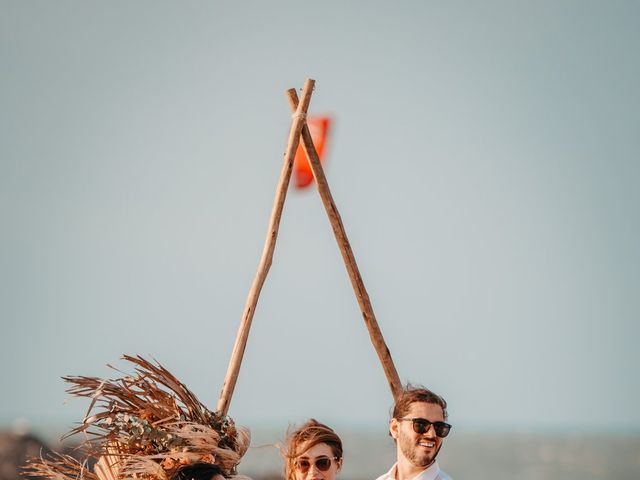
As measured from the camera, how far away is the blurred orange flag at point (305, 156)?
7.66 metres

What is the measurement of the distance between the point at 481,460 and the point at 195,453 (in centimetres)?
6099

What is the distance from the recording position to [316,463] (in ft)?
19.7

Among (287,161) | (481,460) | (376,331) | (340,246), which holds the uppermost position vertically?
(481,460)

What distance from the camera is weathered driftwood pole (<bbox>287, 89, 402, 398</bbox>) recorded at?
7320mm

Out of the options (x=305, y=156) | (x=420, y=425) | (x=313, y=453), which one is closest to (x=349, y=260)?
(x=305, y=156)

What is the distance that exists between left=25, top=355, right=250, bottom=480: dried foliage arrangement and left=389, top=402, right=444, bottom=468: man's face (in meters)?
0.88

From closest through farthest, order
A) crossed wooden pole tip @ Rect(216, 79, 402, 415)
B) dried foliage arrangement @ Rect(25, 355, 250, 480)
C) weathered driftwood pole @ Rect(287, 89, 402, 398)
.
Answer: dried foliage arrangement @ Rect(25, 355, 250, 480) → crossed wooden pole tip @ Rect(216, 79, 402, 415) → weathered driftwood pole @ Rect(287, 89, 402, 398)

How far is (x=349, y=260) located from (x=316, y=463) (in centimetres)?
181

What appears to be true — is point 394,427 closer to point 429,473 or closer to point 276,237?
point 429,473

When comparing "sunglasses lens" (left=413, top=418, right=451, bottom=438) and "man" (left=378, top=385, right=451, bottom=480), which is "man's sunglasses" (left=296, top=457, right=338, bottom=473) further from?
"sunglasses lens" (left=413, top=418, right=451, bottom=438)

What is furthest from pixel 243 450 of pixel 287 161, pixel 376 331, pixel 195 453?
pixel 287 161

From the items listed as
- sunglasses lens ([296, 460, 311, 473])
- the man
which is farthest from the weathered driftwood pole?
sunglasses lens ([296, 460, 311, 473])

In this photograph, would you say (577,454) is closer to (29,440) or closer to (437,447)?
(29,440)

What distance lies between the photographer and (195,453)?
598 centimetres
